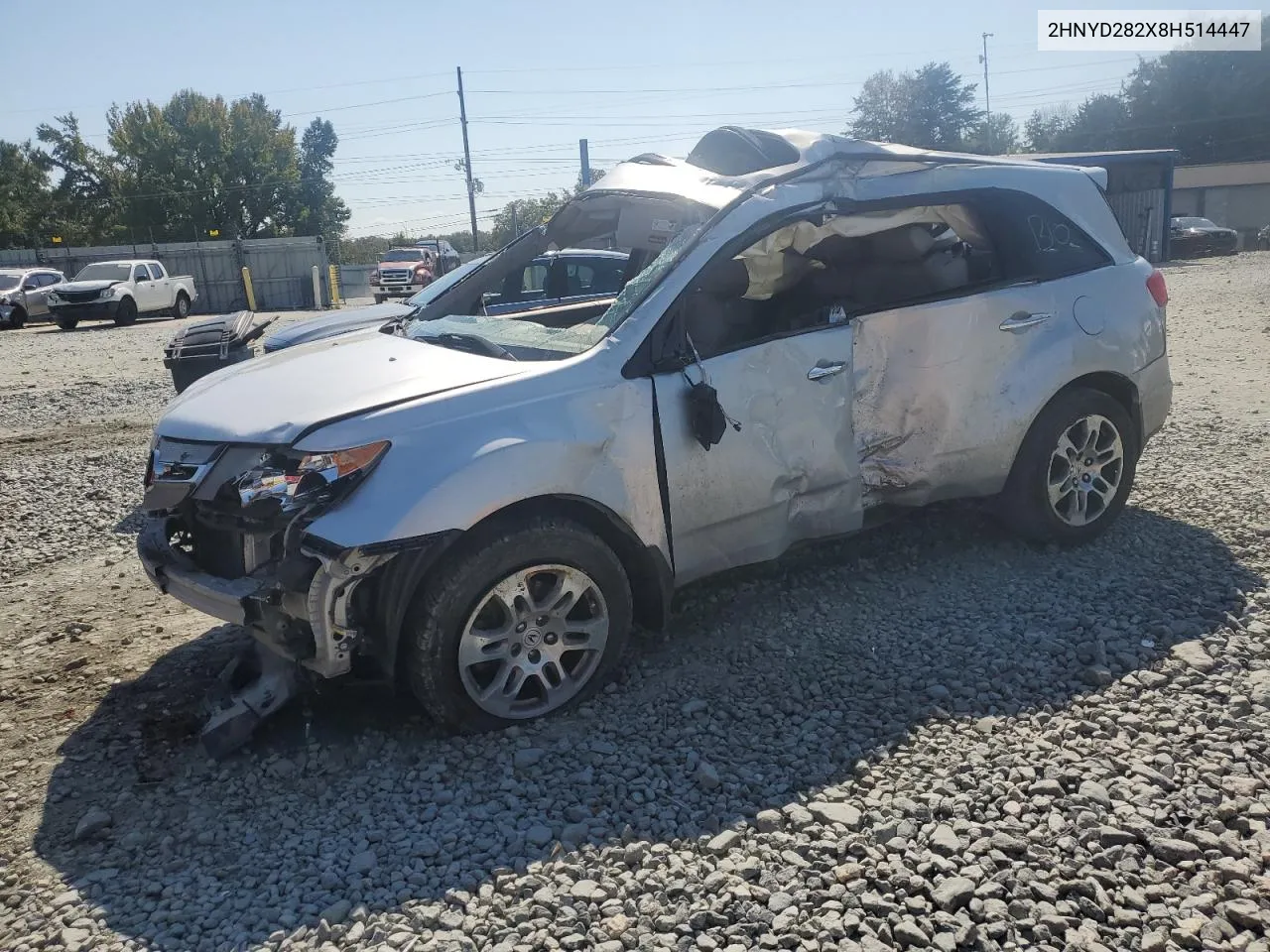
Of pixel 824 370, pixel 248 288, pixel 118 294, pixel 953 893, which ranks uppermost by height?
pixel 248 288

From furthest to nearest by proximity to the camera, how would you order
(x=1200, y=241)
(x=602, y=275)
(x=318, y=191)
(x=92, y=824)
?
(x=318, y=191)
(x=1200, y=241)
(x=602, y=275)
(x=92, y=824)

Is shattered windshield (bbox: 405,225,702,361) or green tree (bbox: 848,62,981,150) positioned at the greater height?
green tree (bbox: 848,62,981,150)

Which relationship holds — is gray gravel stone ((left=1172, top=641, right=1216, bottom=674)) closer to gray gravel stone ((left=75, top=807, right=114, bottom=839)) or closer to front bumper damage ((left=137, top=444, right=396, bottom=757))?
front bumper damage ((left=137, top=444, right=396, bottom=757))

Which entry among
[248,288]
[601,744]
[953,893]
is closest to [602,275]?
[601,744]

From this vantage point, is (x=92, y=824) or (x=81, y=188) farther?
(x=81, y=188)

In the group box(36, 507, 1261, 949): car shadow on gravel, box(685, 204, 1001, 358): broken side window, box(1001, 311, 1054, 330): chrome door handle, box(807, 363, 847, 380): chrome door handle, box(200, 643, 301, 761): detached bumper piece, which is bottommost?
box(36, 507, 1261, 949): car shadow on gravel

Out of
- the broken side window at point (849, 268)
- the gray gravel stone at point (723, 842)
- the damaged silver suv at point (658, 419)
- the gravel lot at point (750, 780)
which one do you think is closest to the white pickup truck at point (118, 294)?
the gravel lot at point (750, 780)

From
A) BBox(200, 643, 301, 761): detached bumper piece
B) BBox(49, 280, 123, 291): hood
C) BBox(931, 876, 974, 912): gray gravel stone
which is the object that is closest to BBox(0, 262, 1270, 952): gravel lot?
BBox(931, 876, 974, 912): gray gravel stone

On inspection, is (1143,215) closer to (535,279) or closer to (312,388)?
(535,279)

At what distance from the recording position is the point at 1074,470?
16.5 feet

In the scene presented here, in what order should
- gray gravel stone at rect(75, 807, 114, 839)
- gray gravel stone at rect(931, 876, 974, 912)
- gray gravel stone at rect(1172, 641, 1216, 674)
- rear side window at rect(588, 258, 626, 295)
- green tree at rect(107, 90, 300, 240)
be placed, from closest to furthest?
gray gravel stone at rect(931, 876, 974, 912)
gray gravel stone at rect(75, 807, 114, 839)
gray gravel stone at rect(1172, 641, 1216, 674)
rear side window at rect(588, 258, 626, 295)
green tree at rect(107, 90, 300, 240)

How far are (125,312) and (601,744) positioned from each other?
87.2 feet

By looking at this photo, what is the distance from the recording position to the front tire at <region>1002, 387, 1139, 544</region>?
4.89 m

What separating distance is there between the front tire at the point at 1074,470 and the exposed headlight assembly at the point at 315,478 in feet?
10.5
